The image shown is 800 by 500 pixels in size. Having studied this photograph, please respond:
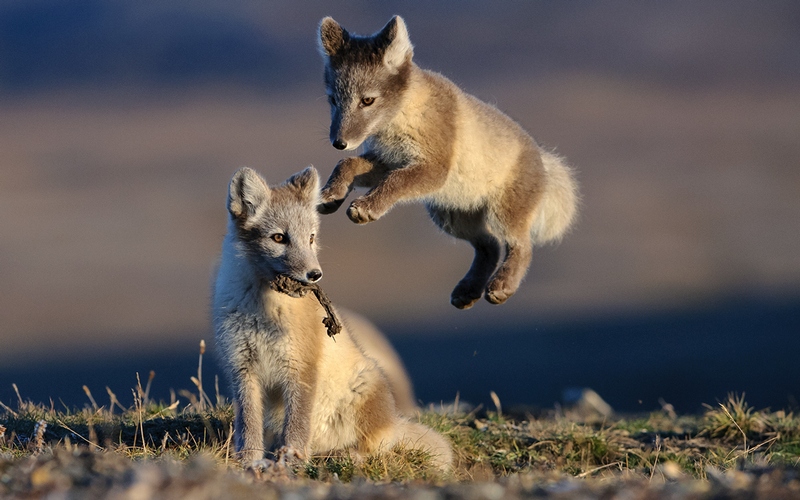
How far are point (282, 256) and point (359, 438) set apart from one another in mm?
1466

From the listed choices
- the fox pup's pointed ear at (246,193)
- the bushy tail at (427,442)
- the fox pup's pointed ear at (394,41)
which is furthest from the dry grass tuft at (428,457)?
the fox pup's pointed ear at (394,41)

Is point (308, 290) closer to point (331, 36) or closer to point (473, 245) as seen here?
point (331, 36)

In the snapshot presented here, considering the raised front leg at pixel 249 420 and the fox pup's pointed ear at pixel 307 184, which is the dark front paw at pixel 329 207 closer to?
the fox pup's pointed ear at pixel 307 184

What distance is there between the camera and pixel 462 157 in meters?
6.98

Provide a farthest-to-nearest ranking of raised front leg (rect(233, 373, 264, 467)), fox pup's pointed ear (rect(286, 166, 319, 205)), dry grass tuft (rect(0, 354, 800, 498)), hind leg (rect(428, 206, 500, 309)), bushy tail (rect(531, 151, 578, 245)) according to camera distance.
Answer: bushy tail (rect(531, 151, 578, 245)) → hind leg (rect(428, 206, 500, 309)) → fox pup's pointed ear (rect(286, 166, 319, 205)) → raised front leg (rect(233, 373, 264, 467)) → dry grass tuft (rect(0, 354, 800, 498))

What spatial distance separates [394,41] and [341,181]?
1131 millimetres

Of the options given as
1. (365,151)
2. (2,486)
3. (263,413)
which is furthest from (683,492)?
(365,151)

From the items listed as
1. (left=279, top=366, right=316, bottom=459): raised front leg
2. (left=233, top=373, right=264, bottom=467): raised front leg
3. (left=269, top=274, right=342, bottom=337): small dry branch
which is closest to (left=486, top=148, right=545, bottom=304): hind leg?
(left=269, top=274, right=342, bottom=337): small dry branch

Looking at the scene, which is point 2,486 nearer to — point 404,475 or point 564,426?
point 404,475

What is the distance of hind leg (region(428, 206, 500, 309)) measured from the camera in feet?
24.8

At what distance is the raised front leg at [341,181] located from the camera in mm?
6559

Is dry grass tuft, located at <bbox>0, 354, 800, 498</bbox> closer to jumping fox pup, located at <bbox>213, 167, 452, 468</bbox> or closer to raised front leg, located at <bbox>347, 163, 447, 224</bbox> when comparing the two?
jumping fox pup, located at <bbox>213, 167, 452, 468</bbox>

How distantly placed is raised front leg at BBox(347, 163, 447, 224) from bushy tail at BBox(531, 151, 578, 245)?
4.50ft

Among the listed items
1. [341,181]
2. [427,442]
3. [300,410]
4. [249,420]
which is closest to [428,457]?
[427,442]
